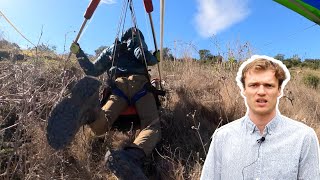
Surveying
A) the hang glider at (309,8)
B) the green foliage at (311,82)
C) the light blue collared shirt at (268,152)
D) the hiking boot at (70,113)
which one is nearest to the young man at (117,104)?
the hiking boot at (70,113)

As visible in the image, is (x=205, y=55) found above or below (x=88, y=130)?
above

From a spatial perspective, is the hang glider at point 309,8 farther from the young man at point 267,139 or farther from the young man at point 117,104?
the young man at point 267,139

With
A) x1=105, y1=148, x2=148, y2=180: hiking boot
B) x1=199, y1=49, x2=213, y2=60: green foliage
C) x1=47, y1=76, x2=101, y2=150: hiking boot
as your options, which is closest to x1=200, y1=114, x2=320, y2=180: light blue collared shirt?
x1=105, y1=148, x2=148, y2=180: hiking boot

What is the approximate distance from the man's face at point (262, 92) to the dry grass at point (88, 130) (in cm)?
195

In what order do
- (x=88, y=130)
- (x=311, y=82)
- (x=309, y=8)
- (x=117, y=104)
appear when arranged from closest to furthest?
(x=117, y=104)
(x=88, y=130)
(x=309, y=8)
(x=311, y=82)

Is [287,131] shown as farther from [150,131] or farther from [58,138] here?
[150,131]

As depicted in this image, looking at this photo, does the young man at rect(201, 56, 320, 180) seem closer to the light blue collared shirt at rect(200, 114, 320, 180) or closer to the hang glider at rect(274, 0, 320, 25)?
the light blue collared shirt at rect(200, 114, 320, 180)

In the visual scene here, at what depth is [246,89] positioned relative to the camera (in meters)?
1.66

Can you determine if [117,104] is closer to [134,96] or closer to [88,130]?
[134,96]

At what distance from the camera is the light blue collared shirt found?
1.58 meters

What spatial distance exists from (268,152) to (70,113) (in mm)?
2104

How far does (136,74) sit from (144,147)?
1252 millimetres

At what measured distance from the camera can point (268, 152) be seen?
1612 millimetres

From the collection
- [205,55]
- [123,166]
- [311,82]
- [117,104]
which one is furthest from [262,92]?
[311,82]
